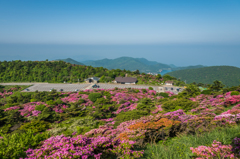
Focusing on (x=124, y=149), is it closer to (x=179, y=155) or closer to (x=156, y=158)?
(x=156, y=158)

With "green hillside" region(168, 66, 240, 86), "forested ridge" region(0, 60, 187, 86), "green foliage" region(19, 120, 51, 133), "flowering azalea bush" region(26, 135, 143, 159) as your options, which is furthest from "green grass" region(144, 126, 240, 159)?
"green hillside" region(168, 66, 240, 86)

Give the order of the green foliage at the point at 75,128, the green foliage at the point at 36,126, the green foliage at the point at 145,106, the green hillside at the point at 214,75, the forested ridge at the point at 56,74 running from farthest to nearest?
the green hillside at the point at 214,75, the forested ridge at the point at 56,74, the green foliage at the point at 145,106, the green foliage at the point at 36,126, the green foliage at the point at 75,128

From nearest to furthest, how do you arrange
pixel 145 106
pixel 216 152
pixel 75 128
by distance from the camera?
pixel 216 152 < pixel 75 128 < pixel 145 106

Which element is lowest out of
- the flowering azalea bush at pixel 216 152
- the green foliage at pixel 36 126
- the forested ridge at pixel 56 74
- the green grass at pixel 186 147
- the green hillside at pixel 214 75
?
the green hillside at pixel 214 75

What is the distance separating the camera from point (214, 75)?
150 m

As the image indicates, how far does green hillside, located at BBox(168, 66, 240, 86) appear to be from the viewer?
13331 cm

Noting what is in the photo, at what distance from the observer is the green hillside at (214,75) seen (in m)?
133

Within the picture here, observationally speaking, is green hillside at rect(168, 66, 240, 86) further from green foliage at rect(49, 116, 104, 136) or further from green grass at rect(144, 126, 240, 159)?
green grass at rect(144, 126, 240, 159)

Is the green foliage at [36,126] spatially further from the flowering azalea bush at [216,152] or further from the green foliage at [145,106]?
the flowering azalea bush at [216,152]

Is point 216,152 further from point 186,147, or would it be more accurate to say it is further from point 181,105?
point 181,105

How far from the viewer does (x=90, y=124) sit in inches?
530

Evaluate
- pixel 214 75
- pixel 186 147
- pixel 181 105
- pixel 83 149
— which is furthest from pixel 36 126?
pixel 214 75

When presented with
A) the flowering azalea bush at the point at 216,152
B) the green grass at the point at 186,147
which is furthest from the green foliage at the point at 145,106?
the flowering azalea bush at the point at 216,152

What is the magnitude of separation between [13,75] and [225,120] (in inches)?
3262
